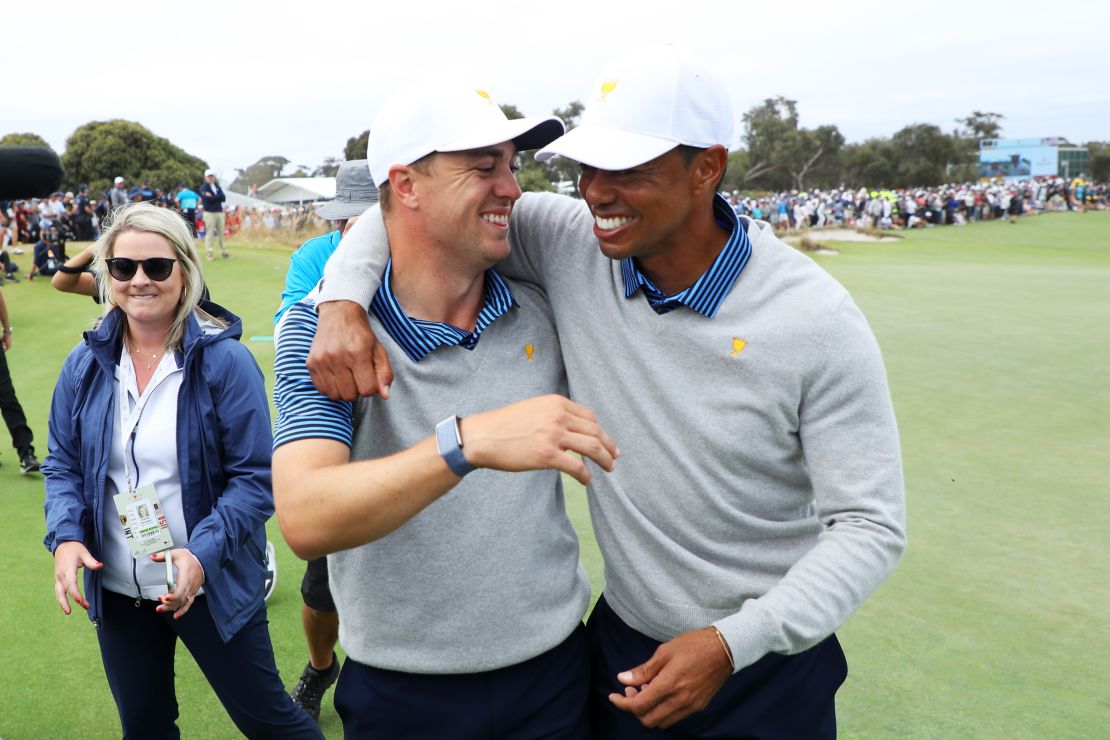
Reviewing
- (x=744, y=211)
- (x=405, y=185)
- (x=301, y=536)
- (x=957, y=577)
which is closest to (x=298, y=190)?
(x=744, y=211)

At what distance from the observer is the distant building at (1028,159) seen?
91419 mm

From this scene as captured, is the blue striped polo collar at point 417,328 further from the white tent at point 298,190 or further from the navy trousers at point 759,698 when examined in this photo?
the white tent at point 298,190

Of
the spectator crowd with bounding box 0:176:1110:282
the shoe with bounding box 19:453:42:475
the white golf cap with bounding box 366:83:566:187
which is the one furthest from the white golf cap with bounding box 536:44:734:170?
the spectator crowd with bounding box 0:176:1110:282

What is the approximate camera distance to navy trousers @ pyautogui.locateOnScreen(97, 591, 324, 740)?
335 cm

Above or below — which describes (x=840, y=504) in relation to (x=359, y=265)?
below

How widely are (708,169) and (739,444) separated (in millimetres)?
690

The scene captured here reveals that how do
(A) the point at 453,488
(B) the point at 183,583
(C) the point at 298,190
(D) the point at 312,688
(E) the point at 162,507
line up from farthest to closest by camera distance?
(C) the point at 298,190 → (D) the point at 312,688 → (E) the point at 162,507 → (B) the point at 183,583 → (A) the point at 453,488

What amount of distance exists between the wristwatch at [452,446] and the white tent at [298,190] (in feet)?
190

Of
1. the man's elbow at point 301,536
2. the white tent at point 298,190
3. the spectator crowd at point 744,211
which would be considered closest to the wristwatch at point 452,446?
the man's elbow at point 301,536

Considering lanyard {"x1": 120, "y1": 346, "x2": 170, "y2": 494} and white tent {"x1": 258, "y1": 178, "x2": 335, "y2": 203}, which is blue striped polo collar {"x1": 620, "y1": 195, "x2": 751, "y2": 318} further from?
white tent {"x1": 258, "y1": 178, "x2": 335, "y2": 203}

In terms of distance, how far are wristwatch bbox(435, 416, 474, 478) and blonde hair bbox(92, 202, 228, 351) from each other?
6.26 feet

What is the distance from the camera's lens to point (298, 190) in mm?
72688

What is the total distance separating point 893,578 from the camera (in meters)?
5.59

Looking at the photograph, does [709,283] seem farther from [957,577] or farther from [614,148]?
[957,577]
